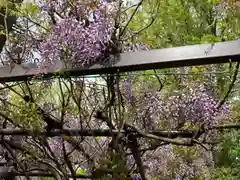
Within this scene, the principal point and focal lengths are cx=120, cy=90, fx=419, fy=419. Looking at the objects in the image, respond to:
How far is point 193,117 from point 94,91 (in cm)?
57

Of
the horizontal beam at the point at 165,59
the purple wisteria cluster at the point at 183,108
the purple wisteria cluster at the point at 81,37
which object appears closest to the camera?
the horizontal beam at the point at 165,59

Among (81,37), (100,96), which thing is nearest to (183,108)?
(100,96)

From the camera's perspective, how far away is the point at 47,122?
7.86 ft

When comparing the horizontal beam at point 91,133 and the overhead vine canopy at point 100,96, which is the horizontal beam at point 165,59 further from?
the horizontal beam at point 91,133

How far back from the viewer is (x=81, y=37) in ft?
6.72

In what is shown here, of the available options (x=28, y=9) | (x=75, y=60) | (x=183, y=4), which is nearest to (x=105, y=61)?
(x=75, y=60)

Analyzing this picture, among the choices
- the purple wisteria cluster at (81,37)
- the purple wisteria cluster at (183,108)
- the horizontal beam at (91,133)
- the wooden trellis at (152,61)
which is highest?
the purple wisteria cluster at (81,37)

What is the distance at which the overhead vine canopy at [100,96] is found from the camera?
6.77ft

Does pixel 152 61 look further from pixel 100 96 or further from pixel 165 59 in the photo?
pixel 100 96

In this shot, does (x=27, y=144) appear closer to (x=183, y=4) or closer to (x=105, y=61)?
(x=105, y=61)

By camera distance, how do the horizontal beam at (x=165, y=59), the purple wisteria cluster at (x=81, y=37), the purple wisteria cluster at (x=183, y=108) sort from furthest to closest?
the purple wisteria cluster at (x=183, y=108)
the purple wisteria cluster at (x=81, y=37)
the horizontal beam at (x=165, y=59)

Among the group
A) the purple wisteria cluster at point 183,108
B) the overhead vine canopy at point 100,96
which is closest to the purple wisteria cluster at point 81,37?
the overhead vine canopy at point 100,96

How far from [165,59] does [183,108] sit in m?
0.61

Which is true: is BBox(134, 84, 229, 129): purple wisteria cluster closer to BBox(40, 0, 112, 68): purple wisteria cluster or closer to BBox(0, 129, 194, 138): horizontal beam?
BBox(0, 129, 194, 138): horizontal beam
